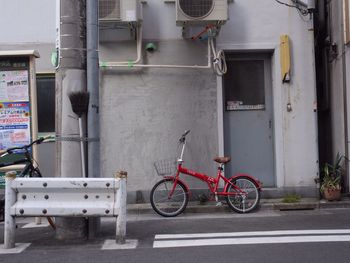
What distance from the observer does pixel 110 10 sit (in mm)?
10195

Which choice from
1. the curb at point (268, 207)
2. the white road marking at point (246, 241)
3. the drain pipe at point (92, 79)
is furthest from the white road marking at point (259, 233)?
the curb at point (268, 207)

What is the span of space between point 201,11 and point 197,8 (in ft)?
0.30

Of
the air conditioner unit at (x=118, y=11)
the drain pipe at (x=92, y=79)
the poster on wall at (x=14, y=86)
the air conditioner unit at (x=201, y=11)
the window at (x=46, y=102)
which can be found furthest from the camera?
the window at (x=46, y=102)

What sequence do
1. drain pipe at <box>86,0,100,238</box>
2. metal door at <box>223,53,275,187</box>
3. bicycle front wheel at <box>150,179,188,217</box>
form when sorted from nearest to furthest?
drain pipe at <box>86,0,100,238</box>
bicycle front wheel at <box>150,179,188,217</box>
metal door at <box>223,53,275,187</box>

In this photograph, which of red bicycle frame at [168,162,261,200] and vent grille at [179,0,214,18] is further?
vent grille at [179,0,214,18]

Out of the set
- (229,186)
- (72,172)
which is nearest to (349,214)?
(229,186)

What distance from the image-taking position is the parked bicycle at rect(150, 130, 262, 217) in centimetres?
970

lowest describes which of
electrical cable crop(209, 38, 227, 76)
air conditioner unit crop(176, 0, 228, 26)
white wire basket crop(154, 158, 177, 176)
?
white wire basket crop(154, 158, 177, 176)

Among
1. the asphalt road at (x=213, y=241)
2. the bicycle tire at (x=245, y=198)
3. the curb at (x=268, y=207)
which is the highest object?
the bicycle tire at (x=245, y=198)

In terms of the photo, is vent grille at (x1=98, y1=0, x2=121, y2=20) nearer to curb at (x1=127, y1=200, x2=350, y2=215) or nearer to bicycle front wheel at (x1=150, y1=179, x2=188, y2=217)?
bicycle front wheel at (x1=150, y1=179, x2=188, y2=217)

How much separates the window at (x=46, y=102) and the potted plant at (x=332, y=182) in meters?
5.61

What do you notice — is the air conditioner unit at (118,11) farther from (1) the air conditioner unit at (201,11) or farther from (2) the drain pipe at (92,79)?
(2) the drain pipe at (92,79)

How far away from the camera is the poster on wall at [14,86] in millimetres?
9812

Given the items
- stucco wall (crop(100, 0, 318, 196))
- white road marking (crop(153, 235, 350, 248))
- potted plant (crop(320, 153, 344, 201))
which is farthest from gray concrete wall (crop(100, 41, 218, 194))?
white road marking (crop(153, 235, 350, 248))
